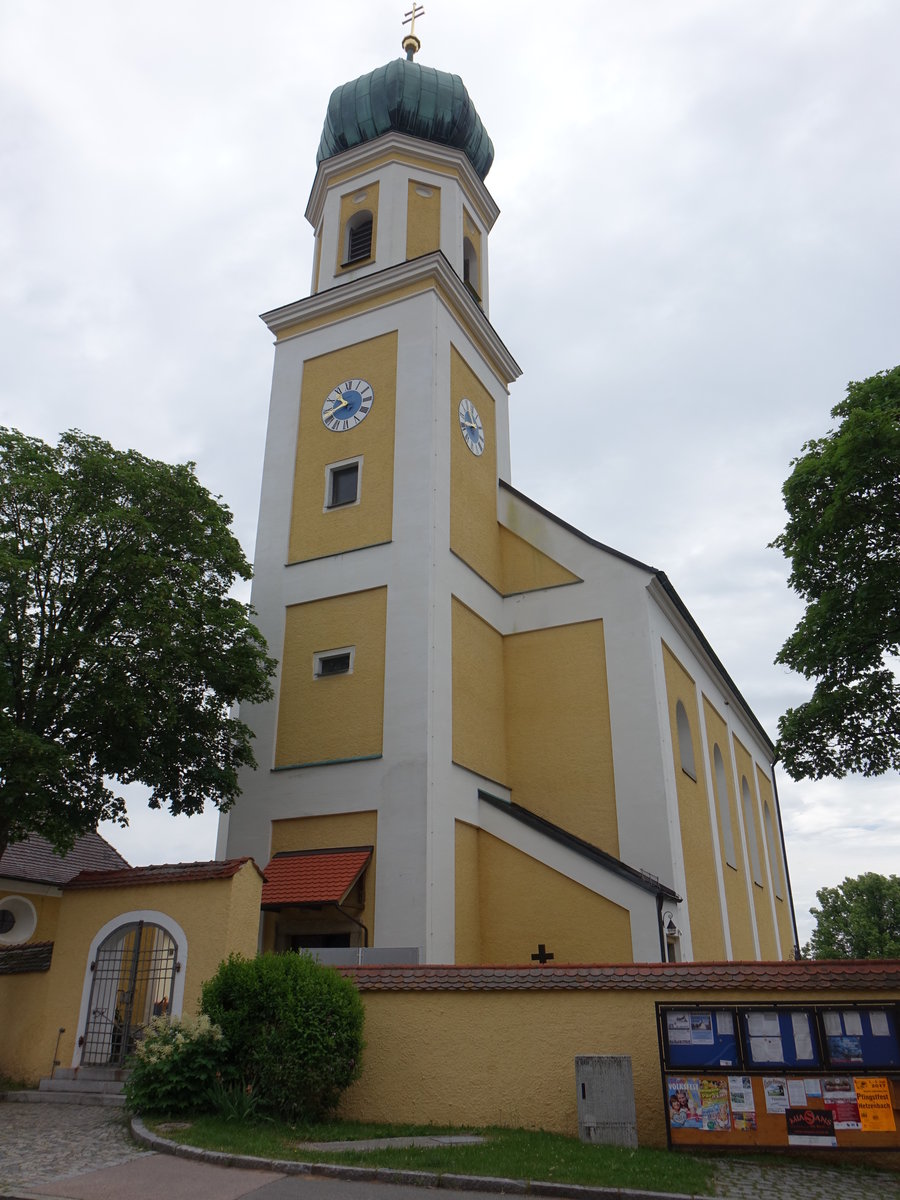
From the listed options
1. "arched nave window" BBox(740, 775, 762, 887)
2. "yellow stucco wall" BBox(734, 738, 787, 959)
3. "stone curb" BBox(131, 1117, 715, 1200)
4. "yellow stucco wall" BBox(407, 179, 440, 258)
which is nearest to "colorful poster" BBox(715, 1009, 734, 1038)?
"stone curb" BBox(131, 1117, 715, 1200)

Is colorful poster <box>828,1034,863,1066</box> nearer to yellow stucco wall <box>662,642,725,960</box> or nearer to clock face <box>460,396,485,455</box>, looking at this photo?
yellow stucco wall <box>662,642,725,960</box>

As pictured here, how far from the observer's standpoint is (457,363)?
2041cm

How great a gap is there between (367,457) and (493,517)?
316cm

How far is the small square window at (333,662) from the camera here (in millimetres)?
17125

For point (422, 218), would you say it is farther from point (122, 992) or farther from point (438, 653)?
point (122, 992)

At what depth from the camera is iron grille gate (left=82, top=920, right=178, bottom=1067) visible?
11.6m

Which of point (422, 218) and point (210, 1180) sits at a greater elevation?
point (422, 218)

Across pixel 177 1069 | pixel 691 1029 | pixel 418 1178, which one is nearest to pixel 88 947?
pixel 177 1069

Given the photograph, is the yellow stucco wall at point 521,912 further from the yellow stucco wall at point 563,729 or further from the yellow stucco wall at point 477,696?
the yellow stucco wall at point 563,729

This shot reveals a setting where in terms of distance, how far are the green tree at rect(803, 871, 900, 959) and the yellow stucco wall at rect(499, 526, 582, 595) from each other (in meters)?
39.1

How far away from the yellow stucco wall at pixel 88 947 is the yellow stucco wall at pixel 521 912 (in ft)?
16.0

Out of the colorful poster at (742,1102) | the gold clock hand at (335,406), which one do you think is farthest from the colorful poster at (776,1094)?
the gold clock hand at (335,406)

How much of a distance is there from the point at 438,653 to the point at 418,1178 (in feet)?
32.4

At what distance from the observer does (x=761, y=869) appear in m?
27.8
